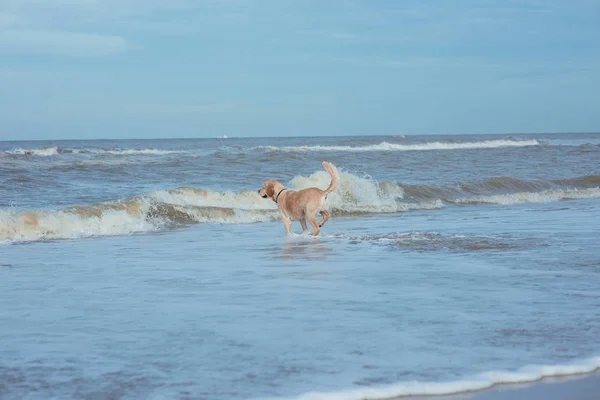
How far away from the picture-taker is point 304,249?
343 inches

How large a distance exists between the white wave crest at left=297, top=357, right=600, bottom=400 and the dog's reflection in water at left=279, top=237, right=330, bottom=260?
432 centimetres

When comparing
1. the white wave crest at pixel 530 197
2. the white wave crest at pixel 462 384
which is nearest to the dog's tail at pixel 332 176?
the white wave crest at pixel 462 384

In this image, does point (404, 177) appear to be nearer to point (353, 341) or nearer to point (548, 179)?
point (548, 179)

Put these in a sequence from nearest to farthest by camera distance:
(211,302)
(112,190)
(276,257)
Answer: (211,302) → (276,257) → (112,190)

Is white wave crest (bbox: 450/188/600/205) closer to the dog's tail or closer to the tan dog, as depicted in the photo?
the tan dog

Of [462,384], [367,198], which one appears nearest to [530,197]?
[367,198]

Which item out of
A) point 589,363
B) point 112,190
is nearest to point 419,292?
point 589,363

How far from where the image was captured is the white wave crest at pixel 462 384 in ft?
10.9

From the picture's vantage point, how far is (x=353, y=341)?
4.16 m

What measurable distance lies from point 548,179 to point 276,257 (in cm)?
1512

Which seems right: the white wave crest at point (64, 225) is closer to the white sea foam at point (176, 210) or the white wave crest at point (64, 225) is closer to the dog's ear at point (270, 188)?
the white sea foam at point (176, 210)

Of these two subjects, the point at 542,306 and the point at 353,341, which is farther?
the point at 542,306

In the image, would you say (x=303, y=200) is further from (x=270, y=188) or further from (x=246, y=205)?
(x=246, y=205)

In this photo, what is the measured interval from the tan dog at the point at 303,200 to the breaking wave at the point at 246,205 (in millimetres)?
1274
